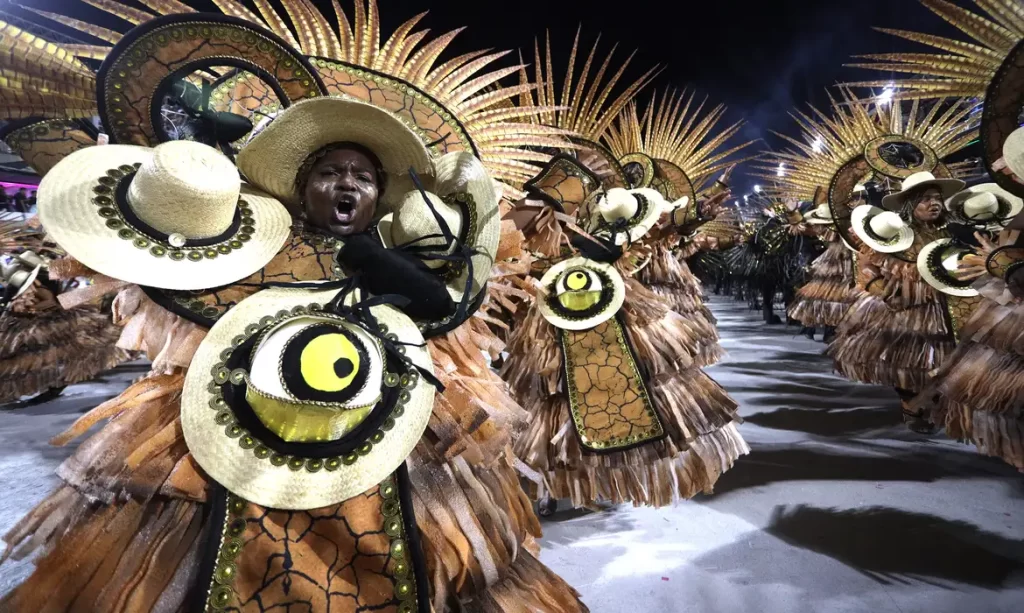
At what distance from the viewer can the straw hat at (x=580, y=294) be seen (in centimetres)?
253

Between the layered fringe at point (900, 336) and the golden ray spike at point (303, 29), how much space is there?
4738 mm

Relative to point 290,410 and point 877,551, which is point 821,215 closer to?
point 877,551

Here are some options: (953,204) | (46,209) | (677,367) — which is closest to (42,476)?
(46,209)

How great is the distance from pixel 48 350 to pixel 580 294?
18.6ft

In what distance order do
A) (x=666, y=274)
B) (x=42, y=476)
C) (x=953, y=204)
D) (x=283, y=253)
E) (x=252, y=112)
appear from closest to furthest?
(x=283, y=253), (x=252, y=112), (x=42, y=476), (x=953, y=204), (x=666, y=274)

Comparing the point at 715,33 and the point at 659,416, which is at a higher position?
the point at 715,33

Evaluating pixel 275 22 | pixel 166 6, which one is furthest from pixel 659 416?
pixel 166 6

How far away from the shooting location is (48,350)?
4.98 m

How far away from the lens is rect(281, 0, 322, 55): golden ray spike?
134cm

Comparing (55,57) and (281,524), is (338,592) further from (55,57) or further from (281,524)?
(55,57)

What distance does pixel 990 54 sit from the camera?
2.05 metres

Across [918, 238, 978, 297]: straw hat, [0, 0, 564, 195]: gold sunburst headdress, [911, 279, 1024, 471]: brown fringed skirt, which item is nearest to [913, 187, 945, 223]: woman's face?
[918, 238, 978, 297]: straw hat

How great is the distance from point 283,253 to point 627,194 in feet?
6.76

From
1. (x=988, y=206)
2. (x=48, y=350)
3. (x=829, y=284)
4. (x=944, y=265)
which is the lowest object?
(x=48, y=350)
